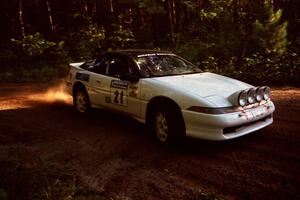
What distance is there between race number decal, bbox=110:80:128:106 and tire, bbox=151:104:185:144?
2.81 ft

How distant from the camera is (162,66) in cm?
659

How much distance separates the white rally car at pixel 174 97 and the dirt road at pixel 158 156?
0.37m

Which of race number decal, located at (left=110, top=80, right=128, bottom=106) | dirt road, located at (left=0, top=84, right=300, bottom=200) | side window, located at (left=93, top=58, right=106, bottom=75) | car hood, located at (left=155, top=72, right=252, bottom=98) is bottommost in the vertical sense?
dirt road, located at (left=0, top=84, right=300, bottom=200)

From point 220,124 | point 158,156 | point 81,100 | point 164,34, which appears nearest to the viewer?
point 220,124

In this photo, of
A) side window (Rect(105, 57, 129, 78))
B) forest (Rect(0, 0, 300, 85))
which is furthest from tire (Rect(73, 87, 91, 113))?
forest (Rect(0, 0, 300, 85))

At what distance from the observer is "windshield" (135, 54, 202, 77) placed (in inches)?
250

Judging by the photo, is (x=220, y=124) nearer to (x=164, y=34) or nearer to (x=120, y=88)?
(x=120, y=88)

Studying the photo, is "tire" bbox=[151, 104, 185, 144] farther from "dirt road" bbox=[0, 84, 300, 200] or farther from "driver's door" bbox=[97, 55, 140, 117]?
"driver's door" bbox=[97, 55, 140, 117]

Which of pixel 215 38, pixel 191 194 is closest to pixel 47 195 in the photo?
pixel 191 194

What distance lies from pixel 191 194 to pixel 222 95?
1.85 meters

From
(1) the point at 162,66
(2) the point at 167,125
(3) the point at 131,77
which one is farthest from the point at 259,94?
(3) the point at 131,77

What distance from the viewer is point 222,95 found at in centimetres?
540

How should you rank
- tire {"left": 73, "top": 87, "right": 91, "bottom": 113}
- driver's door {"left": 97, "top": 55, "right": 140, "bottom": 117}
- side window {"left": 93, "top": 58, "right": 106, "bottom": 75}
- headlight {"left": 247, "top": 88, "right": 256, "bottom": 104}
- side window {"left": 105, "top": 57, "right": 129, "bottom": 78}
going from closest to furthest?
headlight {"left": 247, "top": 88, "right": 256, "bottom": 104} < driver's door {"left": 97, "top": 55, "right": 140, "bottom": 117} < side window {"left": 105, "top": 57, "right": 129, "bottom": 78} < side window {"left": 93, "top": 58, "right": 106, "bottom": 75} < tire {"left": 73, "top": 87, "right": 91, "bottom": 113}

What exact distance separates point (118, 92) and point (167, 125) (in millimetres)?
1471
